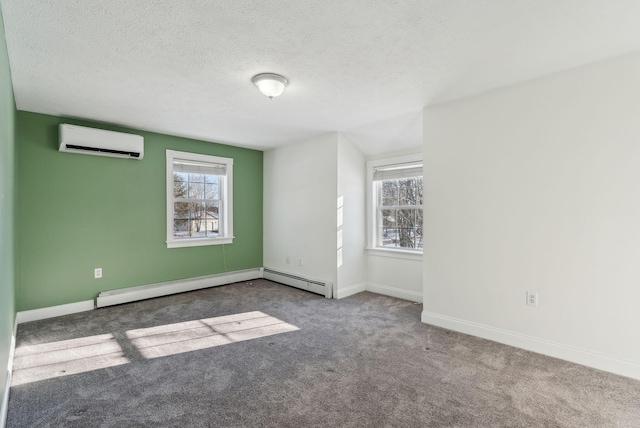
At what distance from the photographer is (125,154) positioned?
4105 millimetres

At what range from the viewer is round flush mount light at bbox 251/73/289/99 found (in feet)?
8.73

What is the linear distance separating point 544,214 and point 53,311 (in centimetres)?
524

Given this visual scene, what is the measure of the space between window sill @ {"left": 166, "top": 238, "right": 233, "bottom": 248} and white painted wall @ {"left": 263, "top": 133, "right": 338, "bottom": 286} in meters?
0.82

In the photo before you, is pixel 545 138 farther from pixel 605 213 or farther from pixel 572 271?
pixel 572 271

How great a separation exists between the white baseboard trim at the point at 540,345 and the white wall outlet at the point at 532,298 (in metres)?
0.30

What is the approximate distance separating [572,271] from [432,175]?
4.87ft

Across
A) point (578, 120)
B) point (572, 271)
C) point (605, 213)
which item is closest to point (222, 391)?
point (572, 271)

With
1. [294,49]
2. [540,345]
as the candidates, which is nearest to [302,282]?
[540,345]

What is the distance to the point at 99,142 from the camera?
3820mm

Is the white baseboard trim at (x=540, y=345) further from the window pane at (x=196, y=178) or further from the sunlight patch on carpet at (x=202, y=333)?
the window pane at (x=196, y=178)

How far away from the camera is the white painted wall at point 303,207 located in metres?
4.57

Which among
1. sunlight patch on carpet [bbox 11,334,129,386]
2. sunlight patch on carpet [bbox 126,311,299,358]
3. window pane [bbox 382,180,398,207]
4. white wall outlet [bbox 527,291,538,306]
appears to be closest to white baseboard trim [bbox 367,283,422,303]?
Result: window pane [bbox 382,180,398,207]

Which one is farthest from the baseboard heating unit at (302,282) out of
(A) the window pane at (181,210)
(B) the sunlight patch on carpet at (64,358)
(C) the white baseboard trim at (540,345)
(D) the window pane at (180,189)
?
(B) the sunlight patch on carpet at (64,358)

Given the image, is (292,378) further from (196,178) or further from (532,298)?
(196,178)
